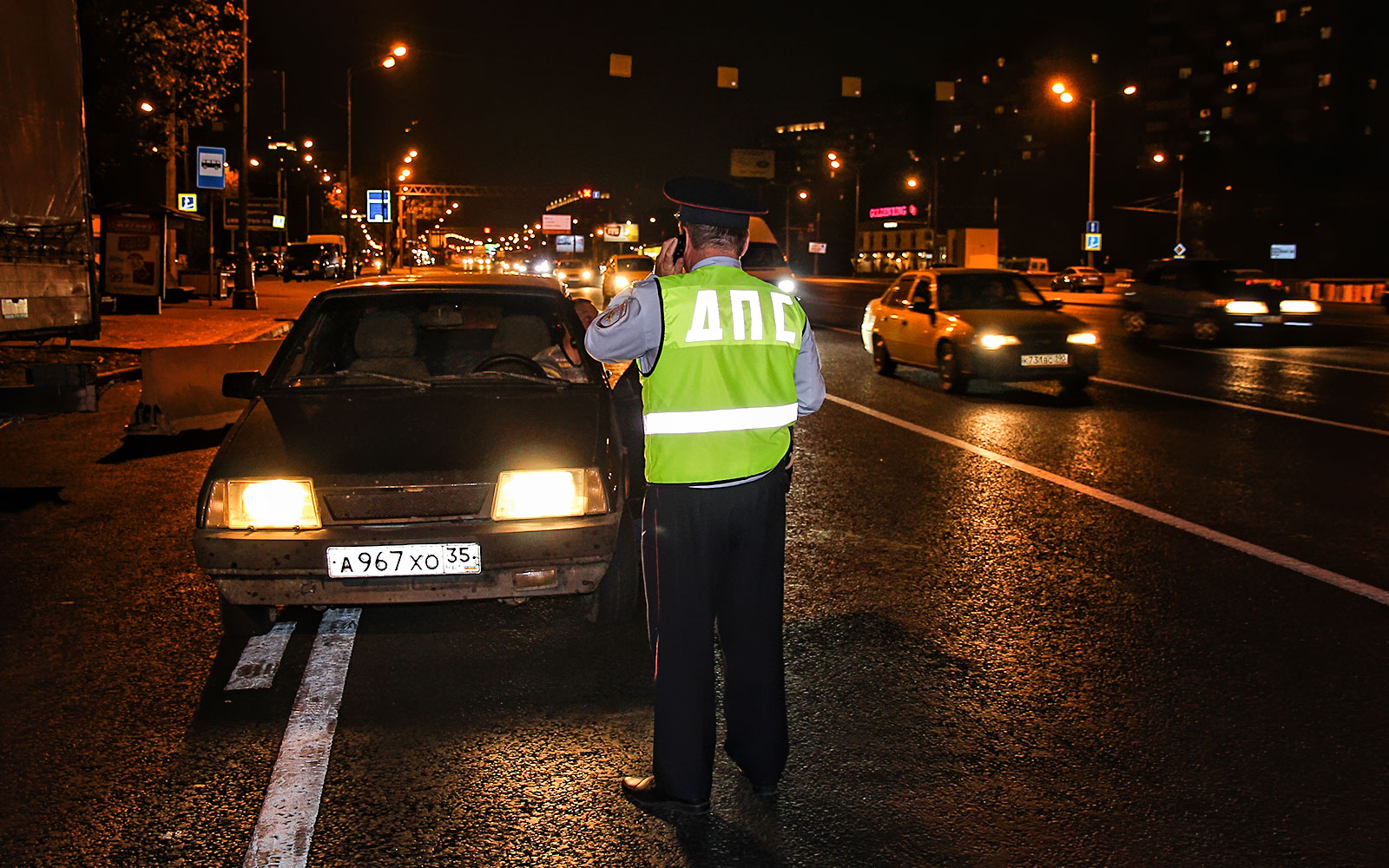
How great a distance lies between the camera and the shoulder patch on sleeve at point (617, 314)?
3.34m

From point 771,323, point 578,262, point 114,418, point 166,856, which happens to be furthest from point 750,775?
point 578,262

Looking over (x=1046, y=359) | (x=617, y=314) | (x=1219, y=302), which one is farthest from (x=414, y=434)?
(x=1219, y=302)

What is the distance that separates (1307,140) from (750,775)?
125 meters

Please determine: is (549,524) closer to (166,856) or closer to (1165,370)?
(166,856)

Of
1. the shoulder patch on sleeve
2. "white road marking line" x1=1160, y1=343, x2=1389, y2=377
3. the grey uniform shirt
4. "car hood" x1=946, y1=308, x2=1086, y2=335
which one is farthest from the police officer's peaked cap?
"white road marking line" x1=1160, y1=343, x2=1389, y2=377

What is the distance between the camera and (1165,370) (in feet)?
57.0

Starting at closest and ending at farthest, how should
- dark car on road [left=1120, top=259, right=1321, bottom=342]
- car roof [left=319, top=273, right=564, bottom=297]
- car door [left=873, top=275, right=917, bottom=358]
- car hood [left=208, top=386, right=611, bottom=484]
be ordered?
car hood [left=208, top=386, right=611, bottom=484] < car roof [left=319, top=273, right=564, bottom=297] < car door [left=873, top=275, right=917, bottom=358] < dark car on road [left=1120, top=259, right=1321, bottom=342]

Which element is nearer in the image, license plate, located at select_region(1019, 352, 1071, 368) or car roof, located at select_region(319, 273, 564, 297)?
car roof, located at select_region(319, 273, 564, 297)

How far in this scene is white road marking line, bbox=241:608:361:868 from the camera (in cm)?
323

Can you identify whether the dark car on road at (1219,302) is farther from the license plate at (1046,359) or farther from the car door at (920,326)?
the license plate at (1046,359)

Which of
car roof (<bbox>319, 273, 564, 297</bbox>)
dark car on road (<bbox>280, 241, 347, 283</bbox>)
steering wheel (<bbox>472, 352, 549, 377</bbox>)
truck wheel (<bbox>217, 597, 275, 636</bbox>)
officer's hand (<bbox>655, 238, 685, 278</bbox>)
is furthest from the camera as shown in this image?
dark car on road (<bbox>280, 241, 347, 283</bbox>)

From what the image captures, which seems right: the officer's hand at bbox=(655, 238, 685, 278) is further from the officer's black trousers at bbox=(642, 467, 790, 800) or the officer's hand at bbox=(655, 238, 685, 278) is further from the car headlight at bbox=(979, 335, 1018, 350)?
the car headlight at bbox=(979, 335, 1018, 350)

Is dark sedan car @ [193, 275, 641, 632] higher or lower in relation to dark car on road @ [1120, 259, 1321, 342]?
lower

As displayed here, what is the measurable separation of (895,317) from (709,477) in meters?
13.0
